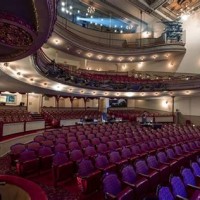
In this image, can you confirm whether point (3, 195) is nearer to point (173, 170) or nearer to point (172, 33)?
point (173, 170)

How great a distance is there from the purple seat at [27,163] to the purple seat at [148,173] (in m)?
2.63

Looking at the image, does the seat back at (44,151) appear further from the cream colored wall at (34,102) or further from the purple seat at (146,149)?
the cream colored wall at (34,102)

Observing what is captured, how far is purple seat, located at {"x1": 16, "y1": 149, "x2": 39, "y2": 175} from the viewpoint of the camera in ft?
17.5

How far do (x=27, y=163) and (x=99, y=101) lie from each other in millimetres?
17471

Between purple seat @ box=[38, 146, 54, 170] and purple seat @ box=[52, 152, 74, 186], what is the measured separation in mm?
658

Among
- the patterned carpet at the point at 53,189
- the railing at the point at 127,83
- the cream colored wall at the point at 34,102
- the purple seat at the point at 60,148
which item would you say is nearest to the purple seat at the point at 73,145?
the purple seat at the point at 60,148

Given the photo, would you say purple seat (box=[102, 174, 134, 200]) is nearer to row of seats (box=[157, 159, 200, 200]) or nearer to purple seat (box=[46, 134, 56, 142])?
row of seats (box=[157, 159, 200, 200])

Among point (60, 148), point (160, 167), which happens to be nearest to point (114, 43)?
point (60, 148)

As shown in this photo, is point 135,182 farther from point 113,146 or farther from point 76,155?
point 113,146

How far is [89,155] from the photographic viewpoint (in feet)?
20.1

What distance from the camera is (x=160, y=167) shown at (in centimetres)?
524

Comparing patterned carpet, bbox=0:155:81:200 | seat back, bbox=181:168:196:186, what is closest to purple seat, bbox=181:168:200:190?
seat back, bbox=181:168:196:186

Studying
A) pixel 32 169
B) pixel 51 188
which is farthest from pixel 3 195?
pixel 32 169

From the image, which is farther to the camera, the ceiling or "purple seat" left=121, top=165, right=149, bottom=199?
the ceiling
